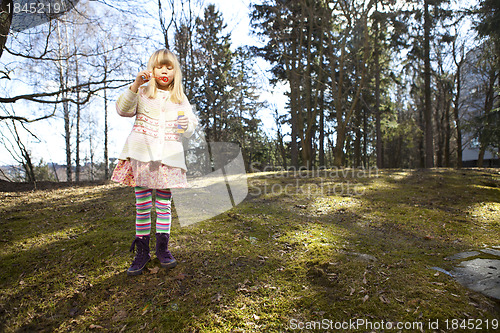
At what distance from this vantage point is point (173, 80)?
262 cm

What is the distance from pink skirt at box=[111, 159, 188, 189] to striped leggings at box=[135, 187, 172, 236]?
0.33 feet

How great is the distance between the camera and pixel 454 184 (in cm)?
711

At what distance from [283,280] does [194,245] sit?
125 cm

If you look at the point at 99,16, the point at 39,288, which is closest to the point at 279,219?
the point at 39,288

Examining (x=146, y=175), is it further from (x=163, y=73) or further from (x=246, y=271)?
(x=246, y=271)

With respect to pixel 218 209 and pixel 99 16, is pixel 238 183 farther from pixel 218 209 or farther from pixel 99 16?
pixel 99 16

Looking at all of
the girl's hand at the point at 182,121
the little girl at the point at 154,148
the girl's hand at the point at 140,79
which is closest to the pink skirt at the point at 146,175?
the little girl at the point at 154,148

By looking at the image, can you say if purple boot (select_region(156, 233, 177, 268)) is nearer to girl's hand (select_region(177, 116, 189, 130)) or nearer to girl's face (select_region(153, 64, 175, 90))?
girl's hand (select_region(177, 116, 189, 130))

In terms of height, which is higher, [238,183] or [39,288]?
[238,183]

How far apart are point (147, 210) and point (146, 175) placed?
0.35 metres

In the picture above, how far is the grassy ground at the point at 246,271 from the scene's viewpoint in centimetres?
193

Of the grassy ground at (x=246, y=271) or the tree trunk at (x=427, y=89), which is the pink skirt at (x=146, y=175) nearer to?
the grassy ground at (x=246, y=271)

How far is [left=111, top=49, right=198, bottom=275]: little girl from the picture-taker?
2.41 metres

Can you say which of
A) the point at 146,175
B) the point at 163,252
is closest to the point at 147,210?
the point at 146,175
